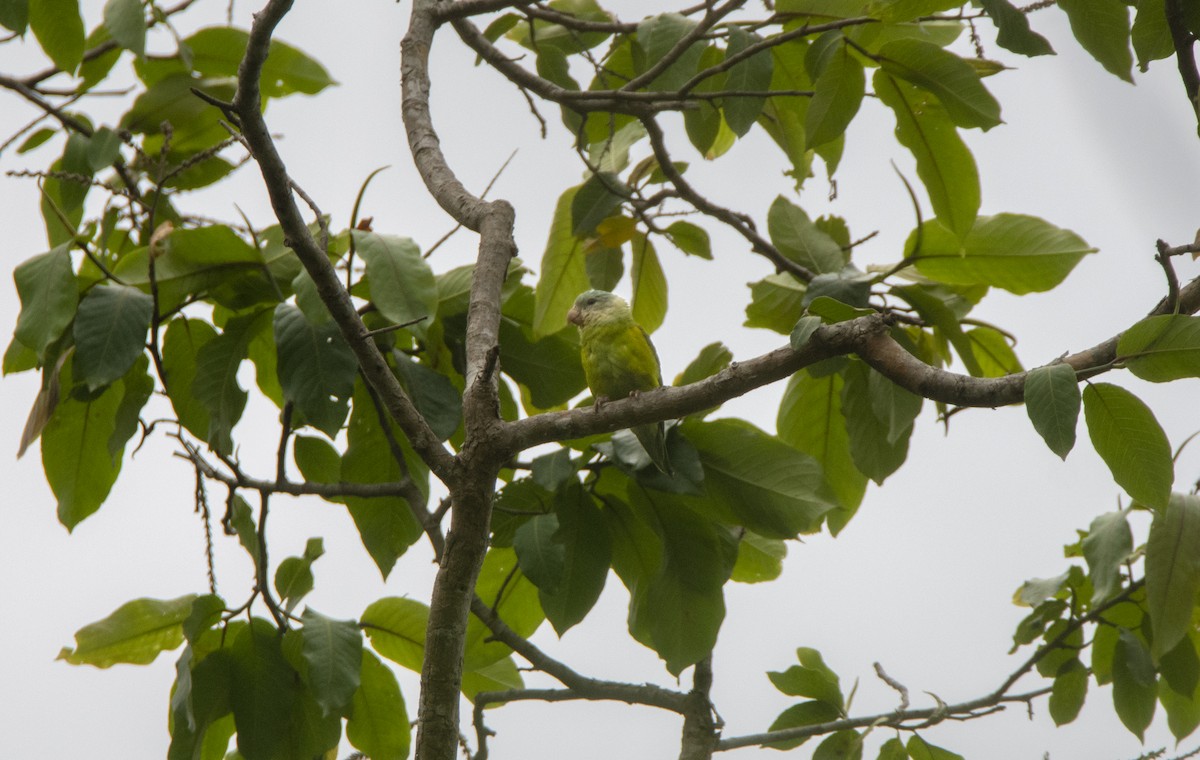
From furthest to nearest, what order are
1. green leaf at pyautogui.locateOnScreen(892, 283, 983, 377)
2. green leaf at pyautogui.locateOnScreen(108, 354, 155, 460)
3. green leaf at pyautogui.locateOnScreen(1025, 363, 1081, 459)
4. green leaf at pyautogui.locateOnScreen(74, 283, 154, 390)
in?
green leaf at pyautogui.locateOnScreen(892, 283, 983, 377) → green leaf at pyautogui.locateOnScreen(108, 354, 155, 460) → green leaf at pyautogui.locateOnScreen(74, 283, 154, 390) → green leaf at pyautogui.locateOnScreen(1025, 363, 1081, 459)

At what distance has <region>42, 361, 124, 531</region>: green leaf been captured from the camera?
251cm

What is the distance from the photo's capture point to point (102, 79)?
8.62 ft

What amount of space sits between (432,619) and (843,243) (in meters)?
1.84

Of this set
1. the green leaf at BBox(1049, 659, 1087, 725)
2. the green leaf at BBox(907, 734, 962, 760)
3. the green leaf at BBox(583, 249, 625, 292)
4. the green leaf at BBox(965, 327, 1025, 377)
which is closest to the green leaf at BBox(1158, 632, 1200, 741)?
the green leaf at BBox(1049, 659, 1087, 725)

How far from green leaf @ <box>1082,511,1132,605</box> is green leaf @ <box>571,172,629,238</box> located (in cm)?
159

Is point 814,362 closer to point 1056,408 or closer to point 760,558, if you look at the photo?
point 1056,408

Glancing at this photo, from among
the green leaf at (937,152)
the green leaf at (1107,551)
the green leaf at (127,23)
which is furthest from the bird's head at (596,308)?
the green leaf at (1107,551)

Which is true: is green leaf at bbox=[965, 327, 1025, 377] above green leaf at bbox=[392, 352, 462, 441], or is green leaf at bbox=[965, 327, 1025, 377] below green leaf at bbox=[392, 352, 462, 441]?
above

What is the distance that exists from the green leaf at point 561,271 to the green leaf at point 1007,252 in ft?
3.13

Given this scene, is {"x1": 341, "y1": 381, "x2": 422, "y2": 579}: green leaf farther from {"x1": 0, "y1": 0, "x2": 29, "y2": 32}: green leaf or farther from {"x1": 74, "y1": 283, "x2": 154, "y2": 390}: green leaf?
{"x1": 0, "y1": 0, "x2": 29, "y2": 32}: green leaf

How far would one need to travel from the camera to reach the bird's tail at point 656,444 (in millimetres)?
2160

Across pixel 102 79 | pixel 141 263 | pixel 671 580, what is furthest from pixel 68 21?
pixel 671 580

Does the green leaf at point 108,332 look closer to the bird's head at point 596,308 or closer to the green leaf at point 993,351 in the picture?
the bird's head at point 596,308

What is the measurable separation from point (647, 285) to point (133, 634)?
71.7 inches
